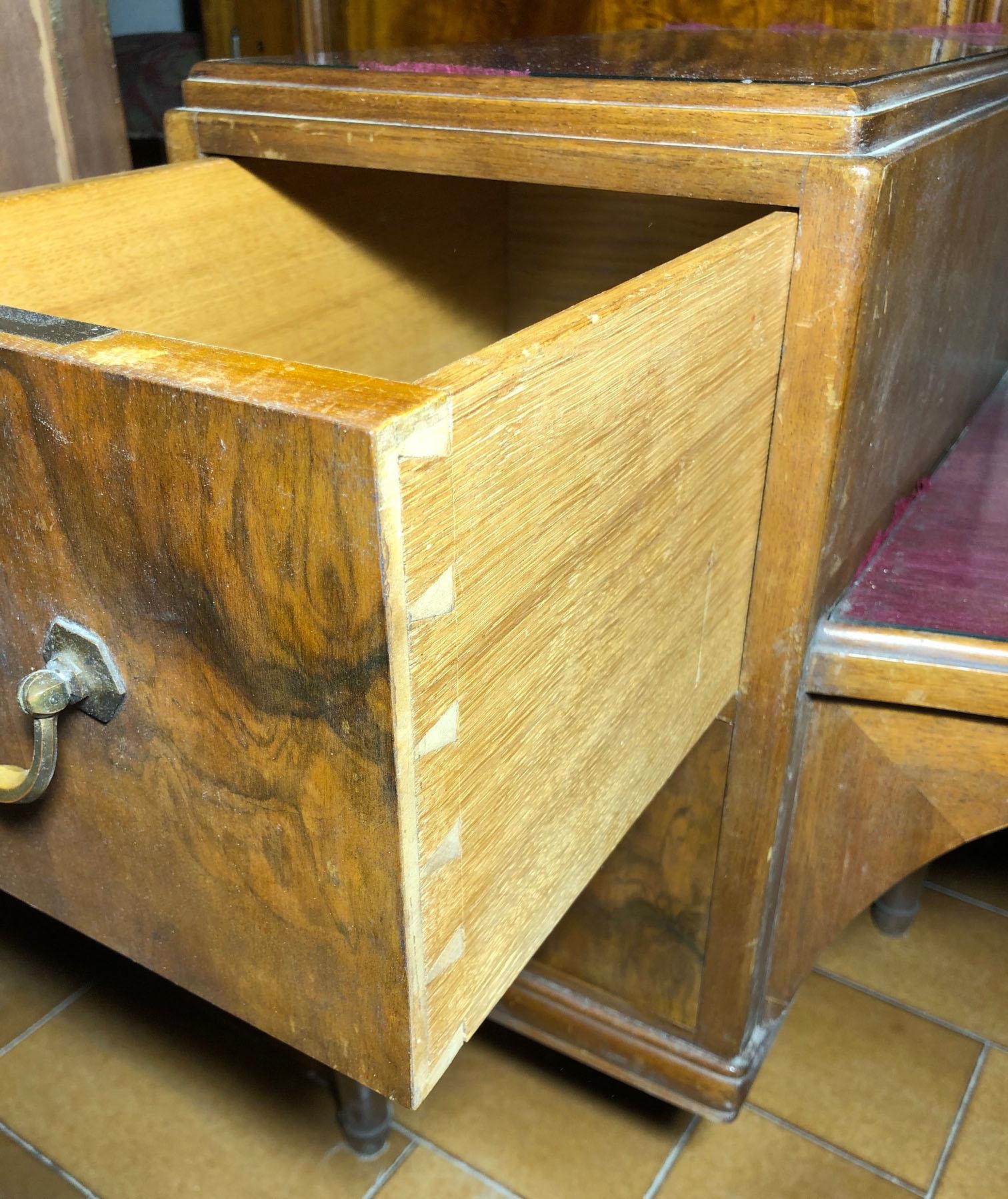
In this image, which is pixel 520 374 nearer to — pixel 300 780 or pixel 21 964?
pixel 300 780

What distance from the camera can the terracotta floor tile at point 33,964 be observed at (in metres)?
1.06

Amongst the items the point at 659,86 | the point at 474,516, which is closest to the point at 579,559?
the point at 474,516

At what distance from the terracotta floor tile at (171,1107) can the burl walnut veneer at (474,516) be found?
0.67 feet

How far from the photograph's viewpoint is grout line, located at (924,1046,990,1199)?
36.0 inches

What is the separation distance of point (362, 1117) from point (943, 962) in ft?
2.04

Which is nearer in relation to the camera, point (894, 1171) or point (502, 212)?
point (894, 1171)

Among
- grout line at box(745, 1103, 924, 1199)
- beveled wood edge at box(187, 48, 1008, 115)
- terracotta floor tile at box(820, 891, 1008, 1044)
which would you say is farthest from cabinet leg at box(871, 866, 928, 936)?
beveled wood edge at box(187, 48, 1008, 115)

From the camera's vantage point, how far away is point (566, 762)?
1.59 feet

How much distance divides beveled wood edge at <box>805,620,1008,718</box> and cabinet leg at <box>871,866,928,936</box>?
0.57m

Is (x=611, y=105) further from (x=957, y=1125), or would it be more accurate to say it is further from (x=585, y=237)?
(x=957, y=1125)

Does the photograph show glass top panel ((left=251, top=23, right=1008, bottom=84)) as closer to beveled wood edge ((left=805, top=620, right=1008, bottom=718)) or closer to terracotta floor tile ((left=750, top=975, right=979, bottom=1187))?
beveled wood edge ((left=805, top=620, right=1008, bottom=718))

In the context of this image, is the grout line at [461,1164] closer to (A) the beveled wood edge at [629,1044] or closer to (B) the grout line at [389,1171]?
(B) the grout line at [389,1171]

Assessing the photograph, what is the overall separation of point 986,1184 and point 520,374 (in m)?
0.87

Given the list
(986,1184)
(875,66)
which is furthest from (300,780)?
(986,1184)
